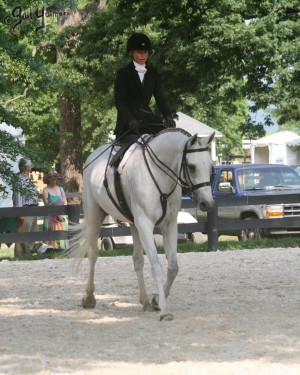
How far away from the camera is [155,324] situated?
34.6 feet

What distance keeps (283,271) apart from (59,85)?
4.80m

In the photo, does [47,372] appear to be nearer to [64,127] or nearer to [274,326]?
[274,326]

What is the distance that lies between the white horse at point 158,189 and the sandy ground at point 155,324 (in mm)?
588

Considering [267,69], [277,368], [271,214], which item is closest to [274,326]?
[277,368]

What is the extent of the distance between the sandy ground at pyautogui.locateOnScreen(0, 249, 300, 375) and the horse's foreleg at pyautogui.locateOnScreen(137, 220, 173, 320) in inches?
7.5

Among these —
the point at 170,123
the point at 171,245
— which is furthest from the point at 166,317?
the point at 170,123

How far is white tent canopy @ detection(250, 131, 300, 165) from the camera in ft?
234

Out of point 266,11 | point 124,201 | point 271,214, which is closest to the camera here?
point 124,201

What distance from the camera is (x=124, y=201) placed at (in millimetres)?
11547

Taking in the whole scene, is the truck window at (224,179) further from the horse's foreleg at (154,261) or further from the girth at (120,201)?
the horse's foreleg at (154,261)

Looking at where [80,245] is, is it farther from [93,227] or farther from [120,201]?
[120,201]

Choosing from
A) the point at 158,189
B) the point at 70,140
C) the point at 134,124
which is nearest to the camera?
the point at 158,189

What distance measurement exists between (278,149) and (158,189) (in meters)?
63.8

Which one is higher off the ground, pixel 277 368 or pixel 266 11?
pixel 266 11
